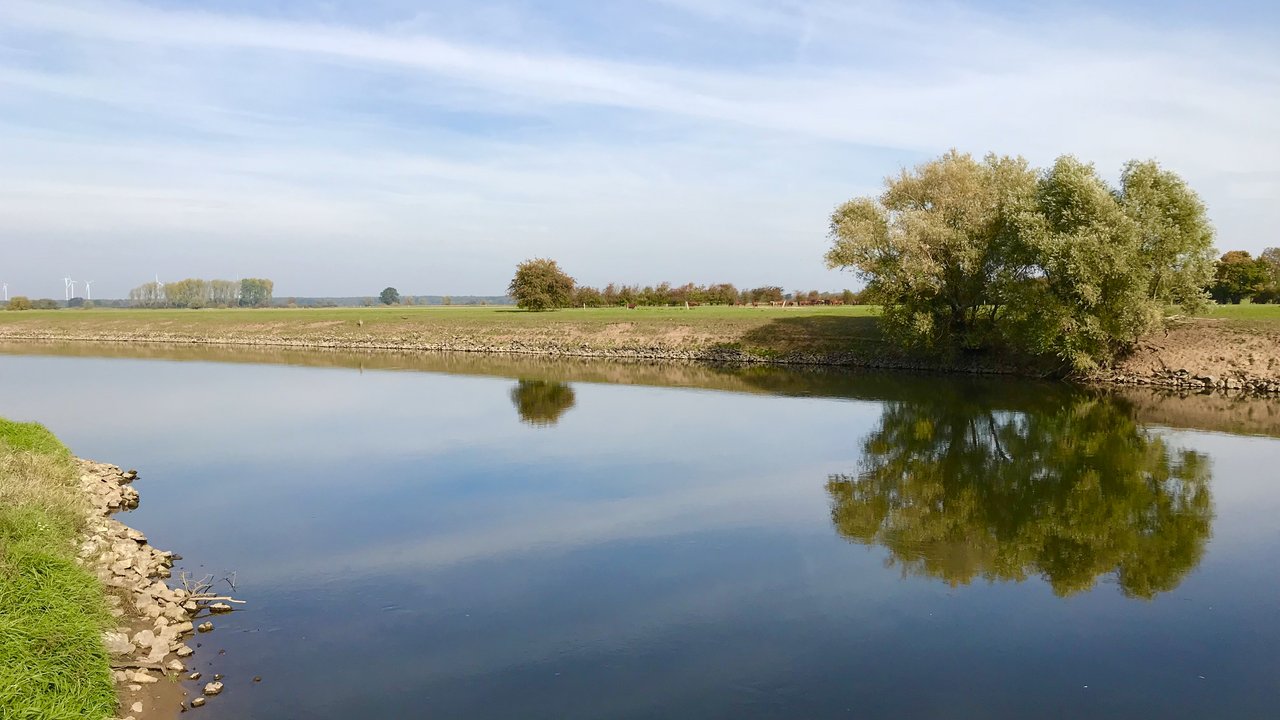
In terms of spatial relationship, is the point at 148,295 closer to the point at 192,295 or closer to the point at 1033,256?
the point at 192,295

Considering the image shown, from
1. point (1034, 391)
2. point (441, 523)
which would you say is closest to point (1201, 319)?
point (1034, 391)

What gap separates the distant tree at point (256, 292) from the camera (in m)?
152

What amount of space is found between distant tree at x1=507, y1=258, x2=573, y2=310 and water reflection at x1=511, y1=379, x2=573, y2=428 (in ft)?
148

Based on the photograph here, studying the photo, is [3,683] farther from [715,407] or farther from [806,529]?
[715,407]

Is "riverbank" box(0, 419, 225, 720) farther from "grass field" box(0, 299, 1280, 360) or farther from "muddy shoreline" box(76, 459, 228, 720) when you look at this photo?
"grass field" box(0, 299, 1280, 360)

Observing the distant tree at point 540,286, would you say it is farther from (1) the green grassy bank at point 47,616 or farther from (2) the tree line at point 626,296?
(1) the green grassy bank at point 47,616

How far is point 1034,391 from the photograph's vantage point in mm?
35156

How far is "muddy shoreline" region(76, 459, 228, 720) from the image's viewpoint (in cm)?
872

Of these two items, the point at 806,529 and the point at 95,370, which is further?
the point at 95,370

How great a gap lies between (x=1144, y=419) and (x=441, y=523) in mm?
22689

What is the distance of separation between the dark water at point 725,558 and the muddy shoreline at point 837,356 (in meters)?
9.19

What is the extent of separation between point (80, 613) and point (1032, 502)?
50.9ft

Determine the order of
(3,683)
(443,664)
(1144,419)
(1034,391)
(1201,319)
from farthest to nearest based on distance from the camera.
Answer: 1. (1201,319)
2. (1034,391)
3. (1144,419)
4. (443,664)
5. (3,683)

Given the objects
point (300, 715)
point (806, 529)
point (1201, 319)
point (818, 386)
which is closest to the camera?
point (300, 715)
